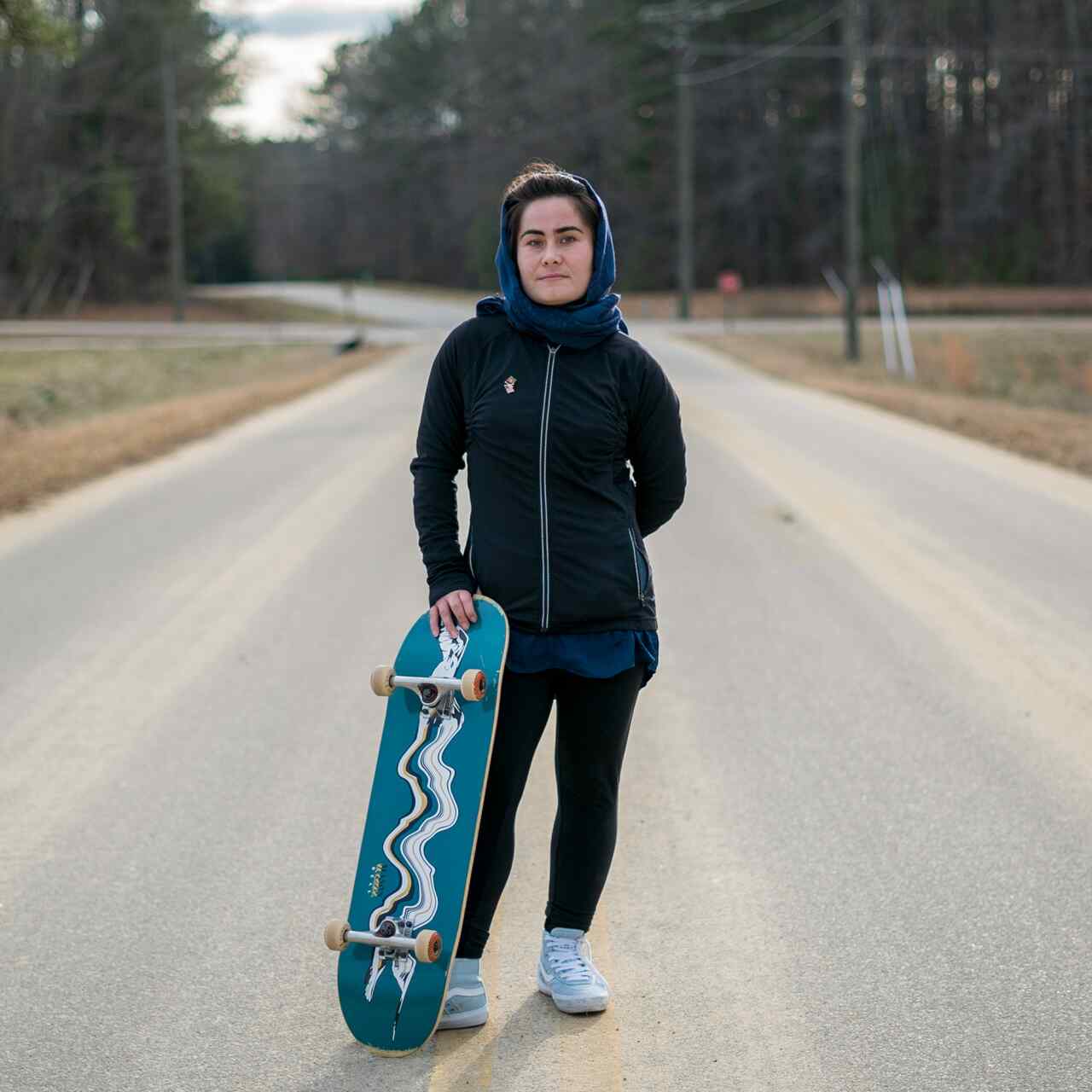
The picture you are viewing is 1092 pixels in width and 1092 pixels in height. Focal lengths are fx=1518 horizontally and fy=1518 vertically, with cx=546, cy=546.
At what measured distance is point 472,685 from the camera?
123 inches

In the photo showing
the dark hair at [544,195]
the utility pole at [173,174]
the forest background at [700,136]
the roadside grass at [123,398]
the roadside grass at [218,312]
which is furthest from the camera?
the forest background at [700,136]

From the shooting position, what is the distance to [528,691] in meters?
3.28

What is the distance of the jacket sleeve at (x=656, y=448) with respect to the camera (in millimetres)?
3305

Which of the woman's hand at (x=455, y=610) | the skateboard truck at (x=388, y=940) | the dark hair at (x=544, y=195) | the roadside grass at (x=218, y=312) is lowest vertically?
the skateboard truck at (x=388, y=940)

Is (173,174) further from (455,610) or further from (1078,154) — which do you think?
(455,610)

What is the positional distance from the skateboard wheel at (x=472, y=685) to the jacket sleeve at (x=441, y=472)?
8.9 inches

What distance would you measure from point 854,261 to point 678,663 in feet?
79.7

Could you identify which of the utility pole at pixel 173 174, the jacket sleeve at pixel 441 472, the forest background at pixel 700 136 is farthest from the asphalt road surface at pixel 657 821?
the utility pole at pixel 173 174

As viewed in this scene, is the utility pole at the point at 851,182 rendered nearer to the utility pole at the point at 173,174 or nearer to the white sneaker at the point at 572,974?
the utility pole at the point at 173,174

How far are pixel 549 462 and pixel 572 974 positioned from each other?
1.18 metres

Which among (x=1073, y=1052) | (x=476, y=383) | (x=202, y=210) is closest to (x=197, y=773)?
(x=476, y=383)

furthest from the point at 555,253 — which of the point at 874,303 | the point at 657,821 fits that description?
the point at 874,303

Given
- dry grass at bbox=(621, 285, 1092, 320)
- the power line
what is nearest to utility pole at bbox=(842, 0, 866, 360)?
dry grass at bbox=(621, 285, 1092, 320)

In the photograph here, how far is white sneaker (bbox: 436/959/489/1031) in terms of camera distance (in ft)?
11.1
